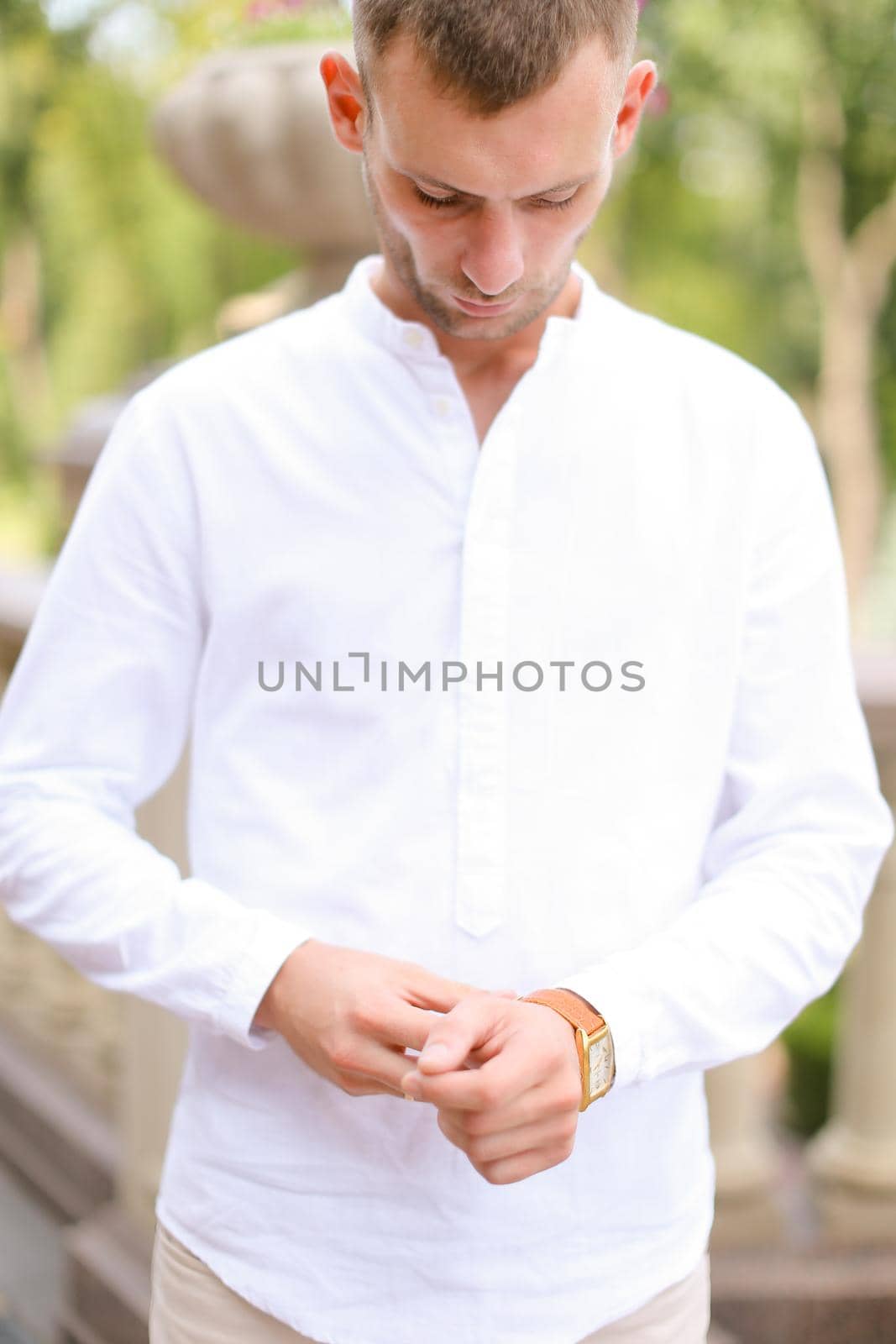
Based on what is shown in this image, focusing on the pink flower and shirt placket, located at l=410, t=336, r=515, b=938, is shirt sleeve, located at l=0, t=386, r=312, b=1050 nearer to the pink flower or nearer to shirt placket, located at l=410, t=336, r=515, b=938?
shirt placket, located at l=410, t=336, r=515, b=938

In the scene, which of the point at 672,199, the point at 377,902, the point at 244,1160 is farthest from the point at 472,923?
the point at 672,199

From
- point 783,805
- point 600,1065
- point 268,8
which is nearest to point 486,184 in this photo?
point 783,805

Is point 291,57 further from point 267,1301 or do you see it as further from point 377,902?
point 267,1301

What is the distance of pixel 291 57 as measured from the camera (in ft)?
9.14

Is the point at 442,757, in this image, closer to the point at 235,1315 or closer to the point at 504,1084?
the point at 504,1084

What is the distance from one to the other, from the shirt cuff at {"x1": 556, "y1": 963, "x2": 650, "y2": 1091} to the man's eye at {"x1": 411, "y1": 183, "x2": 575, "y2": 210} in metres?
0.66

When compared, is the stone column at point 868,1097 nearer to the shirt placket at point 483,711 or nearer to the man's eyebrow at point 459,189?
the shirt placket at point 483,711

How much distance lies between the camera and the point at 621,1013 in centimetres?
133

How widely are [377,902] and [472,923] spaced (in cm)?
9

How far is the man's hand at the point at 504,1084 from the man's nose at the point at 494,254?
60cm

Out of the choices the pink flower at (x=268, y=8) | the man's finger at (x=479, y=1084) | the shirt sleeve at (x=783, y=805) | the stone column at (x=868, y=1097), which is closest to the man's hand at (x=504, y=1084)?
the man's finger at (x=479, y=1084)

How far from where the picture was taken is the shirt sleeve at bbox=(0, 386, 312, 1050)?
1405 mm

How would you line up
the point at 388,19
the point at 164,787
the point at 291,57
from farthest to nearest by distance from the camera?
the point at 291,57, the point at 164,787, the point at 388,19

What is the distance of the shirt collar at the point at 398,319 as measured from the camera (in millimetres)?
1438
